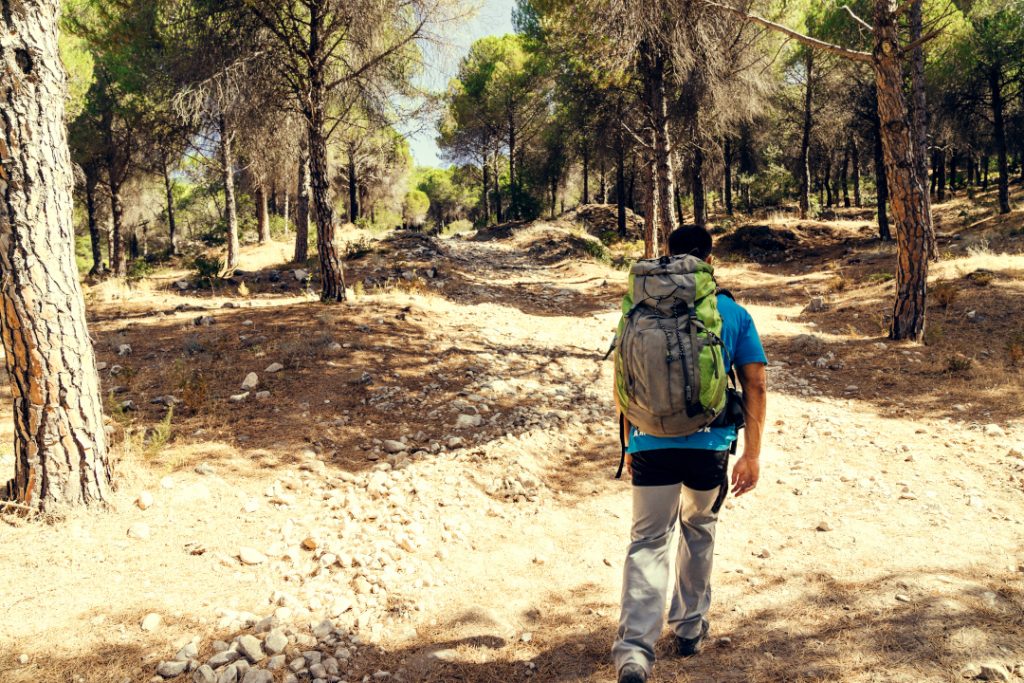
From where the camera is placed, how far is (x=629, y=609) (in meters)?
2.58

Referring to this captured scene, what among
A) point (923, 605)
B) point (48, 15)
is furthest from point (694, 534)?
point (48, 15)

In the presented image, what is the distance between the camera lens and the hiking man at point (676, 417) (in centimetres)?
244

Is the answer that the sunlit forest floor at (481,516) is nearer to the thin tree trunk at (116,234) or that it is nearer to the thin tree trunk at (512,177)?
the thin tree trunk at (116,234)

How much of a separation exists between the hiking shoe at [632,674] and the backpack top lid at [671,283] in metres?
1.49

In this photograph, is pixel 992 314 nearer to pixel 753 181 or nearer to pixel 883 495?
pixel 883 495

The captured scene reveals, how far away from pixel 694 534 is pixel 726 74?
13.2m

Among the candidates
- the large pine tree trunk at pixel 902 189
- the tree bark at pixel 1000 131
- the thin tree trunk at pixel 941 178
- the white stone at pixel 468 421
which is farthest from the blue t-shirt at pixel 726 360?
the thin tree trunk at pixel 941 178

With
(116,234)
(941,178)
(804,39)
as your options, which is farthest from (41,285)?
(941,178)

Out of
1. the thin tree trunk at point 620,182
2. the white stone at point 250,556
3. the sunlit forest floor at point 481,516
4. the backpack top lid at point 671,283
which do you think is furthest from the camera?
the thin tree trunk at point 620,182

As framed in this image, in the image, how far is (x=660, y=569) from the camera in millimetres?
2629

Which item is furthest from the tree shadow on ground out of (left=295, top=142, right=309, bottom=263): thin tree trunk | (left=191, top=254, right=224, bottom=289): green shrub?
(left=295, top=142, right=309, bottom=263): thin tree trunk

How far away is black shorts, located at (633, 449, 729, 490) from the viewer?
8.50 ft

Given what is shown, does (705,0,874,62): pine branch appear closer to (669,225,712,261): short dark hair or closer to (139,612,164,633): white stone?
(669,225,712,261): short dark hair

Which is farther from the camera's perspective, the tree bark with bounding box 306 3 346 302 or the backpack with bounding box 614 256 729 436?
the tree bark with bounding box 306 3 346 302
